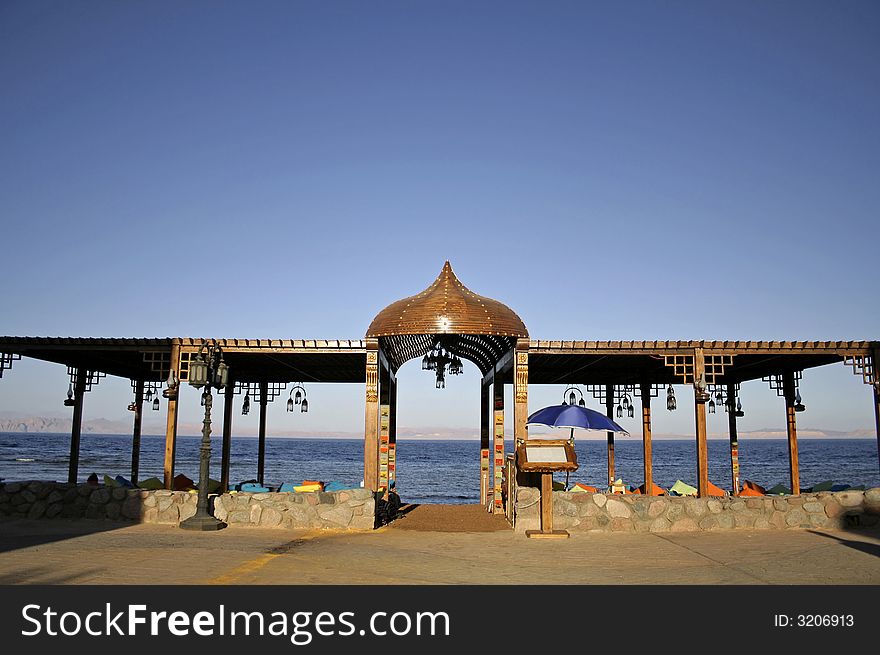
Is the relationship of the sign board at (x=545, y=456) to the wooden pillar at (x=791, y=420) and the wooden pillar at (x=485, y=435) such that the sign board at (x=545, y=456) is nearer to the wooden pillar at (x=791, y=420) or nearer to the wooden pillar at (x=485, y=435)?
the wooden pillar at (x=485, y=435)

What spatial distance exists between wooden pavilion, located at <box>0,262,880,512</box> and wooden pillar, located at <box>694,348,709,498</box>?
0.07 feet

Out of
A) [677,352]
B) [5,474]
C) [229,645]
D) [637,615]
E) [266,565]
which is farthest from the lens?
[5,474]

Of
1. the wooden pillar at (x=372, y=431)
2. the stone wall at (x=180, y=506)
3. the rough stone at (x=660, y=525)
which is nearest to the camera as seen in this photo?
the rough stone at (x=660, y=525)

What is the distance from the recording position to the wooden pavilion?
46.1 feet

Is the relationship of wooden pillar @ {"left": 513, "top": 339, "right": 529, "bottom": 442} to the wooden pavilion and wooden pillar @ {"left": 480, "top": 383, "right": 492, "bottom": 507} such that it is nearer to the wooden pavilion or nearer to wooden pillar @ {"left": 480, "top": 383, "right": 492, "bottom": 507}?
the wooden pavilion

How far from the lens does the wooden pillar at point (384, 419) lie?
15.7 metres

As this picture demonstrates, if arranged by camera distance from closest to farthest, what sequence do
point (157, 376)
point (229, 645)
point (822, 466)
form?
point (229, 645) → point (157, 376) → point (822, 466)

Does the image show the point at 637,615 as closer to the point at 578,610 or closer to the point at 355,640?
the point at 578,610

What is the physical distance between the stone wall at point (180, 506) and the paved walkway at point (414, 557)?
352 millimetres

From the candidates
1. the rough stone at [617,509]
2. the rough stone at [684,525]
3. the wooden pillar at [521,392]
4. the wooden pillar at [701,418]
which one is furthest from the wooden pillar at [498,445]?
the rough stone at [684,525]

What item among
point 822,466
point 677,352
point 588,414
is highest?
point 677,352

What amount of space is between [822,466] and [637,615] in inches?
3564

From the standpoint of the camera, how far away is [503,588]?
7.75m

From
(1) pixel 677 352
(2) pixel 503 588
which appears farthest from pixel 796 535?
(2) pixel 503 588
